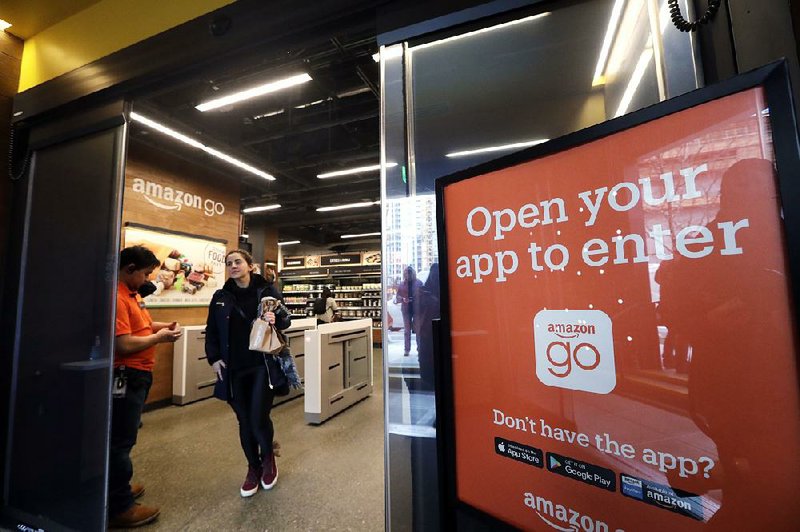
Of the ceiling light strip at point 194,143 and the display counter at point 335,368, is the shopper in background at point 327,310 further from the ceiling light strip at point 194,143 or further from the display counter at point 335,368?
the ceiling light strip at point 194,143

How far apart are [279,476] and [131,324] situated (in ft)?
5.00

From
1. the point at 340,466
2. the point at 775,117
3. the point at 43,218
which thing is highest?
the point at 43,218

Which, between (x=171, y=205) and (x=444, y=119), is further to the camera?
(x=171, y=205)

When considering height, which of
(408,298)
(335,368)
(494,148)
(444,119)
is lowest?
(335,368)

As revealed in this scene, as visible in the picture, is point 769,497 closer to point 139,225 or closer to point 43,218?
point 43,218

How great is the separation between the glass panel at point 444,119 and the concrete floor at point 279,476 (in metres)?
1.08

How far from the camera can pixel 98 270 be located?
6.89 feet

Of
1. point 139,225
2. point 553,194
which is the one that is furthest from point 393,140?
point 139,225

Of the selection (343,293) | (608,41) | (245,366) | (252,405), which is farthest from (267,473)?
(343,293)

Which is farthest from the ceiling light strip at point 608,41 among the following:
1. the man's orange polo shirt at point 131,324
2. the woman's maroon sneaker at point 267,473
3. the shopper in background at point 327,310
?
the shopper in background at point 327,310

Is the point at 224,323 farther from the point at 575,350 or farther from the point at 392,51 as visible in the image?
the point at 575,350

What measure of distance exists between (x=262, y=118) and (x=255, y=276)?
3713mm

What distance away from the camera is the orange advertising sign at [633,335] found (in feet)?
1.89

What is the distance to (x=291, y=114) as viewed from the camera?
5105 millimetres
